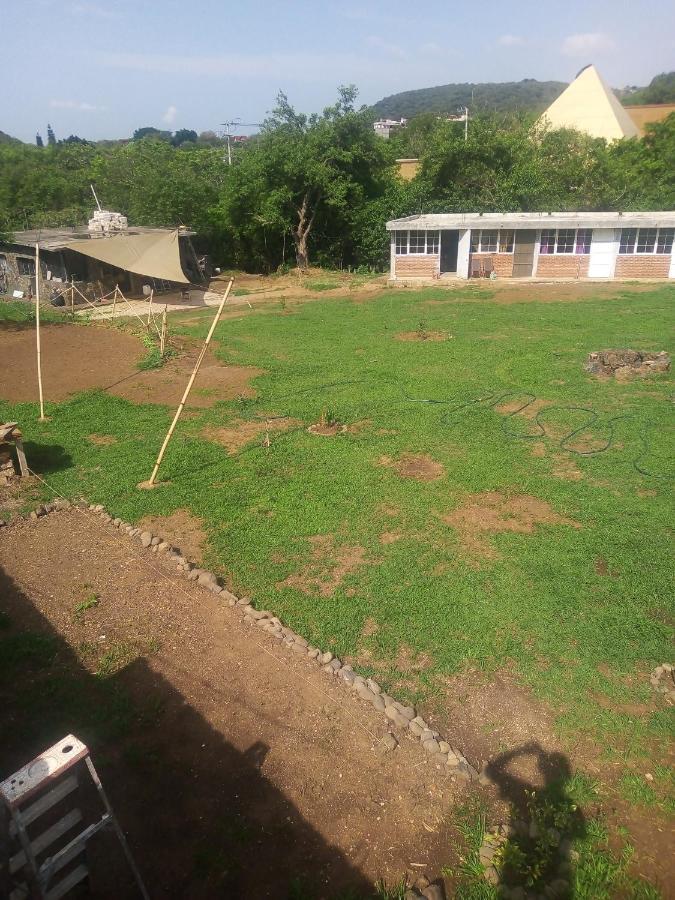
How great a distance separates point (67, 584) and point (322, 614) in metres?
2.90

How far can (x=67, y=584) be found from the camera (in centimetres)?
672

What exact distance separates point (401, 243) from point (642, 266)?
10377mm

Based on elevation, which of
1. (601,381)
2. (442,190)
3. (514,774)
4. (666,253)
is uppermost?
(442,190)

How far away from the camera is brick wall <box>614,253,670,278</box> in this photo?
1006 inches

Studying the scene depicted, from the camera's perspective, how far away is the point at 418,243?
27.3 metres

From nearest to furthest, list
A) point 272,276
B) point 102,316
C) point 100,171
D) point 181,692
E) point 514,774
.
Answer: point 514,774 → point 181,692 → point 102,316 → point 272,276 → point 100,171

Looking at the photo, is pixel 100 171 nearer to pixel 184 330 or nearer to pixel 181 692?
pixel 184 330

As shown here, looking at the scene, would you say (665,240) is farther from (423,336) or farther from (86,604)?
(86,604)

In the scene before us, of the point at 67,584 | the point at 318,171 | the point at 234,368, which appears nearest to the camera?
the point at 67,584

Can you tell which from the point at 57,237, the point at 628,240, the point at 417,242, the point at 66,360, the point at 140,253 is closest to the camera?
the point at 66,360

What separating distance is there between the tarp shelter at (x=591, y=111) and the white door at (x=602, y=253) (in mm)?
23305

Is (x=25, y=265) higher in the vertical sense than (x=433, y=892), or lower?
higher

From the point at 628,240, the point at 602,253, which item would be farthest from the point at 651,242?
the point at 602,253

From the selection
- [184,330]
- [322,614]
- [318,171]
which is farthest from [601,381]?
[318,171]
